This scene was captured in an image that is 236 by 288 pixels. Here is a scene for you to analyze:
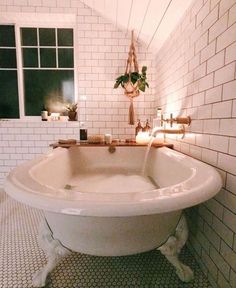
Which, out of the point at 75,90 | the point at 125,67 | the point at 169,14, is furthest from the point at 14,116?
the point at 169,14

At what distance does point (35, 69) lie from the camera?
9.45ft

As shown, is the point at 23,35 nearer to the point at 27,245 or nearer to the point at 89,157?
the point at 89,157

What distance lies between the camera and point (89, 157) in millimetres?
2260

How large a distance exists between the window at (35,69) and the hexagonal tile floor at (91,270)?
1924 mm

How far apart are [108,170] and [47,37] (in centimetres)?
205

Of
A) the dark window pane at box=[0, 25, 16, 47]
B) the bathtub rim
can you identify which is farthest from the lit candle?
the dark window pane at box=[0, 25, 16, 47]

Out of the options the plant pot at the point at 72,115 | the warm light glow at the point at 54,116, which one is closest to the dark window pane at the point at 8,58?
the warm light glow at the point at 54,116

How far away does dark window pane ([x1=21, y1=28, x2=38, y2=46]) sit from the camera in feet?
9.25

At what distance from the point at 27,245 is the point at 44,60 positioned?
7.79 feet

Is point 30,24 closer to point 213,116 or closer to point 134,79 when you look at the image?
point 134,79

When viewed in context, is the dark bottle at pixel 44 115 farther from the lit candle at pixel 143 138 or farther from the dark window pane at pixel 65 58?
the lit candle at pixel 143 138

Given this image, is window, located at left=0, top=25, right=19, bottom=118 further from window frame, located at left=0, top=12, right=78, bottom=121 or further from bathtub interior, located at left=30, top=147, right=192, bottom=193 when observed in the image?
bathtub interior, located at left=30, top=147, right=192, bottom=193

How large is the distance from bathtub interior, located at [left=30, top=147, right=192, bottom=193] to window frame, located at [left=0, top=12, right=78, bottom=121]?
1111mm

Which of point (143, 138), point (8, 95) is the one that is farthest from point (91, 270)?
point (8, 95)
